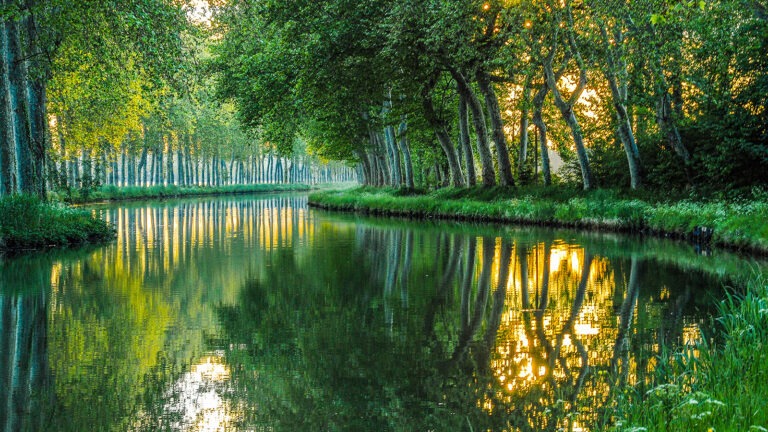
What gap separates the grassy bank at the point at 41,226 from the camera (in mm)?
19078

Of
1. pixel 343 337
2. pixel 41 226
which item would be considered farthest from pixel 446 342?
pixel 41 226

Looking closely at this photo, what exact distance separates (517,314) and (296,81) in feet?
64.2

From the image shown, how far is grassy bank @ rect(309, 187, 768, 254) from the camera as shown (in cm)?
1778

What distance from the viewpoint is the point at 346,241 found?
22.6 meters

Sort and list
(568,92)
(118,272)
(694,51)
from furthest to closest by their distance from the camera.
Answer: (568,92) < (694,51) < (118,272)

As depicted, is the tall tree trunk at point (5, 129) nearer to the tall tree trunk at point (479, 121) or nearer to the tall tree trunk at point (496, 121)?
the tall tree trunk at point (479, 121)

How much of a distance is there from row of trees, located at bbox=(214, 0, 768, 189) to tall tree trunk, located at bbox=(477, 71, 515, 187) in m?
0.07

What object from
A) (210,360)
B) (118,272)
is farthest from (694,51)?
(210,360)

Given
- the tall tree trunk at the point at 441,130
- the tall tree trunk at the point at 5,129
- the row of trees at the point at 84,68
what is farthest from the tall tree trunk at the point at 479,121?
the tall tree trunk at the point at 5,129

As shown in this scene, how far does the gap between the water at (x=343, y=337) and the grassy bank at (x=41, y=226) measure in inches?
104

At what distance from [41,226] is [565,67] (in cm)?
1823

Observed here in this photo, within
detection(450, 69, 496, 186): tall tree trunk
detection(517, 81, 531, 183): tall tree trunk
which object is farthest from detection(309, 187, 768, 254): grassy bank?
detection(517, 81, 531, 183): tall tree trunk

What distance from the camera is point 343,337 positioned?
8586mm

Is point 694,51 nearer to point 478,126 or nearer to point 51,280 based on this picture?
point 478,126
